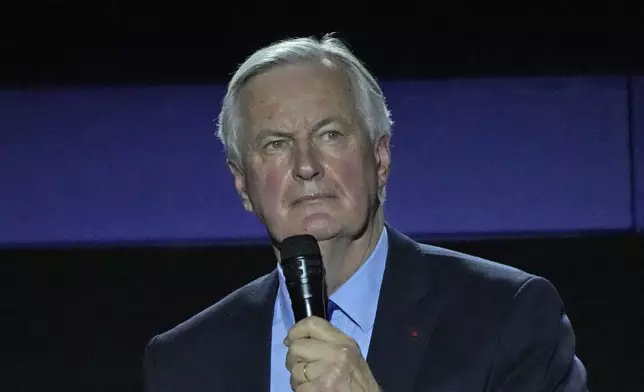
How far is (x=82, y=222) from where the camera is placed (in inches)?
107

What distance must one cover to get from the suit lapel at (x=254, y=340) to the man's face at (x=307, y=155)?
242 mm

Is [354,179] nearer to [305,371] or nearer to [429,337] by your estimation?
[429,337]

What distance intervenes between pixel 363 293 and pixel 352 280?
3 cm

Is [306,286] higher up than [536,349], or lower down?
higher up

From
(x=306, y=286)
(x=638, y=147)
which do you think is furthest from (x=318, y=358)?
(x=638, y=147)

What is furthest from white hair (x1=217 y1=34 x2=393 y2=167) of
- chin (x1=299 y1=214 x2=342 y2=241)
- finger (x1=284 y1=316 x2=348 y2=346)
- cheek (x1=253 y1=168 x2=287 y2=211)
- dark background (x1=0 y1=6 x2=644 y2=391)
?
dark background (x1=0 y1=6 x2=644 y2=391)

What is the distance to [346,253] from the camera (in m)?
1.81

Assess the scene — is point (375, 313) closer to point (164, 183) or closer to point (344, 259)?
point (344, 259)

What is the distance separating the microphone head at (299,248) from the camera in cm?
147

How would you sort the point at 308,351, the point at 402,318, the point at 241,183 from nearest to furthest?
the point at 308,351, the point at 402,318, the point at 241,183

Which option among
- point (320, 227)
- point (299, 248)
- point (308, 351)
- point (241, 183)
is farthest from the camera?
point (241, 183)

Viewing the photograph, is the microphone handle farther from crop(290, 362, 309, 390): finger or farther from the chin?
the chin

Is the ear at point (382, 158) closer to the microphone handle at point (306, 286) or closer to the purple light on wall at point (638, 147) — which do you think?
the microphone handle at point (306, 286)

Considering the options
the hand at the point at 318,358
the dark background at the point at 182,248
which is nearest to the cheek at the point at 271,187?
the hand at the point at 318,358
